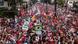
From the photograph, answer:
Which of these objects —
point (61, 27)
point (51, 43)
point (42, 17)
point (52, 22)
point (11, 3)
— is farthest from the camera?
point (11, 3)

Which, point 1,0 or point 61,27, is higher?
point 61,27

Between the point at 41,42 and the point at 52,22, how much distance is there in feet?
16.5

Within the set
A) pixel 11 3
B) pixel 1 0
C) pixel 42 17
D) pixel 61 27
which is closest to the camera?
pixel 61 27

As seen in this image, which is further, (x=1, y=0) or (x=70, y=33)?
(x=1, y=0)

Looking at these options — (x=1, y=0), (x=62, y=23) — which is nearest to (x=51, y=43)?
(x=62, y=23)

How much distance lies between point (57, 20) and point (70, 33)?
5.23m

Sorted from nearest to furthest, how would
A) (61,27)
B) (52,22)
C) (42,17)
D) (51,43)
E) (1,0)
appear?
(51,43), (61,27), (52,22), (42,17), (1,0)

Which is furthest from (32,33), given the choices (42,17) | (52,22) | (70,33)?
(42,17)

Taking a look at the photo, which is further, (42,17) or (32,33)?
(42,17)

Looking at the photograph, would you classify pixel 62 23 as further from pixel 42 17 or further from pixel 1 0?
pixel 1 0

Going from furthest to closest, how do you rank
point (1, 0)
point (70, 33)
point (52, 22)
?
point (1, 0) → point (52, 22) → point (70, 33)

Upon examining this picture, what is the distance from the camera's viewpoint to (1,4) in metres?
42.0

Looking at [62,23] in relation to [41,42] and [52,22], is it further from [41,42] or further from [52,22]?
[41,42]

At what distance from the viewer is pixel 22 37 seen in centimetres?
1898
